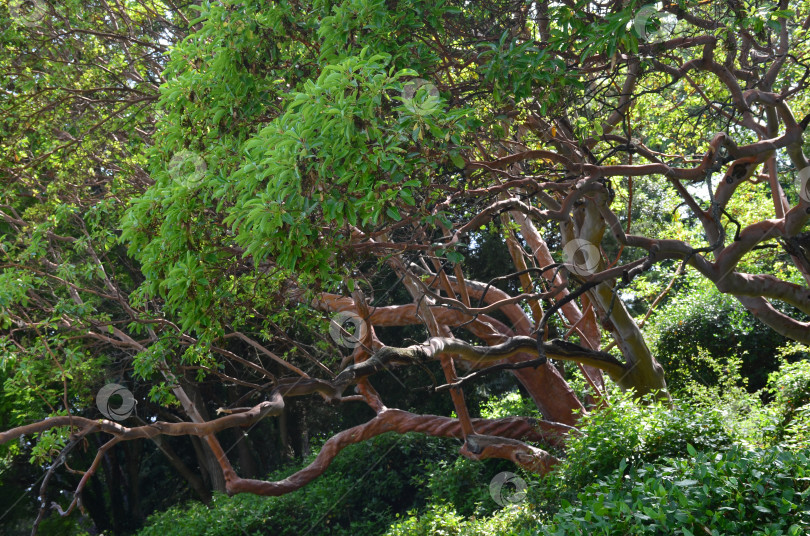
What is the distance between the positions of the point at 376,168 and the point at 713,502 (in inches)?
101

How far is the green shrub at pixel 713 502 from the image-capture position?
354 cm

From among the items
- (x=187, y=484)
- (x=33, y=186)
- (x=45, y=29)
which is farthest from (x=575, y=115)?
(x=187, y=484)

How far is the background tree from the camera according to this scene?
13.1 feet

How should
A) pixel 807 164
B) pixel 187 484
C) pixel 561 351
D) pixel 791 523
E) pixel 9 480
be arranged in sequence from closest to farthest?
1. pixel 791 523
2. pixel 807 164
3. pixel 561 351
4. pixel 9 480
5. pixel 187 484

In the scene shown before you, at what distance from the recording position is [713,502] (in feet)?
12.3

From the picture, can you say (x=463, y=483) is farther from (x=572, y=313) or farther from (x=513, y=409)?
(x=572, y=313)

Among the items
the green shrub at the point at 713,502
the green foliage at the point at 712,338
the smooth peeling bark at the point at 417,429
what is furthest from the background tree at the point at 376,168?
the green foliage at the point at 712,338

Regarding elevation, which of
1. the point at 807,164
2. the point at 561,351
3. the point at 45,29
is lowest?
the point at 561,351

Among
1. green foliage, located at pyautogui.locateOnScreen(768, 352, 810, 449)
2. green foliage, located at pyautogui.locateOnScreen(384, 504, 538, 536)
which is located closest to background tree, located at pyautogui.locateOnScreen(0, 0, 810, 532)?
green foliage, located at pyautogui.locateOnScreen(768, 352, 810, 449)

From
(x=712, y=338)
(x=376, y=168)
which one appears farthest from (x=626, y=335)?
(x=712, y=338)

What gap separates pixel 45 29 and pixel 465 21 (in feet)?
15.1

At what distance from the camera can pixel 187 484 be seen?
17578 mm

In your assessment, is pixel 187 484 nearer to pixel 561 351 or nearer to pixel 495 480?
pixel 495 480

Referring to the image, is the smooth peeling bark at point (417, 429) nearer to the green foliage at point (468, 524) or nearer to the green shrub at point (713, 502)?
the green foliage at point (468, 524)
